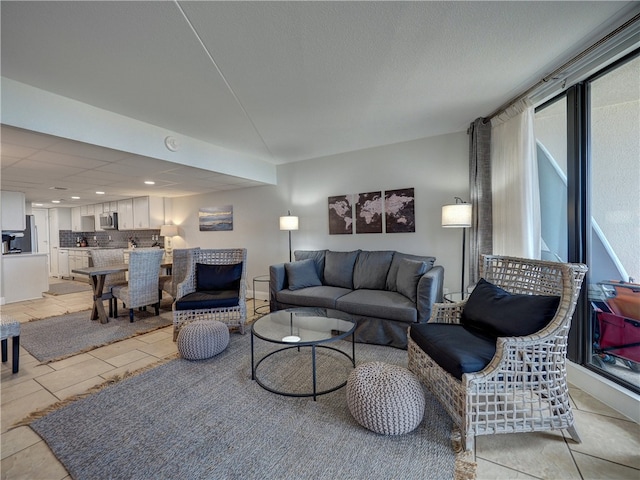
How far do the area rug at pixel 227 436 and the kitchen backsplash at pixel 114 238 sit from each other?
5.39 meters

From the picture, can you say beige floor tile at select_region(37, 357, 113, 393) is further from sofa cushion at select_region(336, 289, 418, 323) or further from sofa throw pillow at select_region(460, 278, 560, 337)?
sofa throw pillow at select_region(460, 278, 560, 337)

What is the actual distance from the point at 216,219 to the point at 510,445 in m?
5.44

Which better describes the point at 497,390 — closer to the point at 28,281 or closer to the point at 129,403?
the point at 129,403

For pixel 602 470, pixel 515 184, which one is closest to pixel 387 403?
pixel 602 470

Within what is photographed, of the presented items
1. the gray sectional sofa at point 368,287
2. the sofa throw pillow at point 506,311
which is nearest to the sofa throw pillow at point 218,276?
the gray sectional sofa at point 368,287

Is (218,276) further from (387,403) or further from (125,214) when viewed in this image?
(125,214)

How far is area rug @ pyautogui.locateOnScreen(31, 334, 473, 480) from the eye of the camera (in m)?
1.38

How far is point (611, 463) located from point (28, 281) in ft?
26.3

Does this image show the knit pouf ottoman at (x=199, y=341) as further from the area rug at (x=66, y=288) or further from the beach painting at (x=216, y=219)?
the area rug at (x=66, y=288)

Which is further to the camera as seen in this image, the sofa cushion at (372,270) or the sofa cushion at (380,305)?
the sofa cushion at (372,270)

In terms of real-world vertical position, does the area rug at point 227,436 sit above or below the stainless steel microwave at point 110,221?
below

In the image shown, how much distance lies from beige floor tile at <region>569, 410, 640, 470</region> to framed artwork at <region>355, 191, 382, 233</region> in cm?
272

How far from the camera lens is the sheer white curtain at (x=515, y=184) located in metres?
2.45

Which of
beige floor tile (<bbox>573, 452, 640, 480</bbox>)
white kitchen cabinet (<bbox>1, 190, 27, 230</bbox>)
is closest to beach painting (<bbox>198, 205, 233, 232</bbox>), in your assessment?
white kitchen cabinet (<bbox>1, 190, 27, 230</bbox>)
